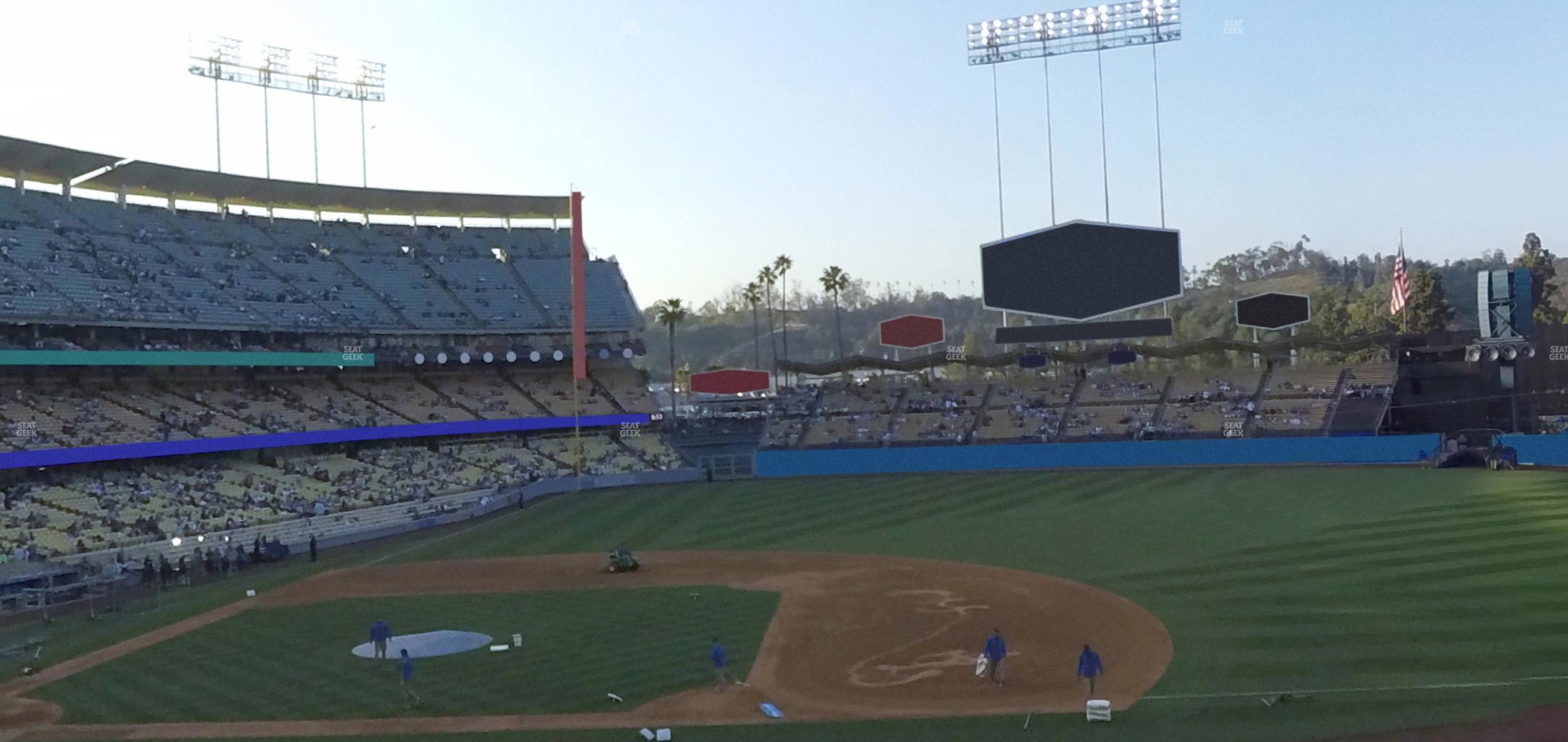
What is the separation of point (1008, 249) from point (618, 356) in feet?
85.2

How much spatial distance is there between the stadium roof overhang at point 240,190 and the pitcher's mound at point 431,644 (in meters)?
37.7

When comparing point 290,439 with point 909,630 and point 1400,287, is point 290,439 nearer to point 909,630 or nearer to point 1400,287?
point 909,630

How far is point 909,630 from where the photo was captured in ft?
77.4

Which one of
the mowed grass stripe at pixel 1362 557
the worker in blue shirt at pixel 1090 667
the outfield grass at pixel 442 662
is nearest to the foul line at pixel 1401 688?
the worker in blue shirt at pixel 1090 667

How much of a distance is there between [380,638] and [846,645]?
9.71m

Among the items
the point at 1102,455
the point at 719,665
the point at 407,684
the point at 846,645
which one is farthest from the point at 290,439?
the point at 1102,455

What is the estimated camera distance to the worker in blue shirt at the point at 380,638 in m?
22.2

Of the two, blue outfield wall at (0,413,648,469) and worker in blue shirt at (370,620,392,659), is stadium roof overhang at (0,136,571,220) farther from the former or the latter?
worker in blue shirt at (370,620,392,659)

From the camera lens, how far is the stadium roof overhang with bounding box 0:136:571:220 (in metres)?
50.5

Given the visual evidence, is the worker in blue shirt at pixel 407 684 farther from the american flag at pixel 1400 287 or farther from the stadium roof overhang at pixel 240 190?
the american flag at pixel 1400 287

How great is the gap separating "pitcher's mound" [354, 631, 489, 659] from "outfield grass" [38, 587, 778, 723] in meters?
0.32

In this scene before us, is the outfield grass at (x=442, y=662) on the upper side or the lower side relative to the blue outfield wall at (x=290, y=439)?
lower

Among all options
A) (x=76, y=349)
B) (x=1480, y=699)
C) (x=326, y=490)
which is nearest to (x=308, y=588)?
(x=326, y=490)

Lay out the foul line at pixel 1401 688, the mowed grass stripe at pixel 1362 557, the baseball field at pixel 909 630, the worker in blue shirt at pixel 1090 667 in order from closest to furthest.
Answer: the foul line at pixel 1401 688
the baseball field at pixel 909 630
the worker in blue shirt at pixel 1090 667
the mowed grass stripe at pixel 1362 557
